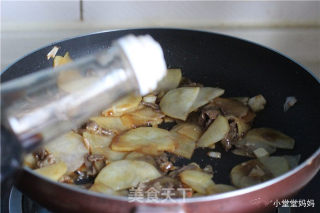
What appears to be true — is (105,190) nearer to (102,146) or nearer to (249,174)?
(102,146)

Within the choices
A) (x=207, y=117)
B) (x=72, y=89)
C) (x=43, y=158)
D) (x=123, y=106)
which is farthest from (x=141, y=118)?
(x=72, y=89)

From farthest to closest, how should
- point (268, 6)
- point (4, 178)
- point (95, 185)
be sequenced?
point (268, 6) → point (95, 185) → point (4, 178)

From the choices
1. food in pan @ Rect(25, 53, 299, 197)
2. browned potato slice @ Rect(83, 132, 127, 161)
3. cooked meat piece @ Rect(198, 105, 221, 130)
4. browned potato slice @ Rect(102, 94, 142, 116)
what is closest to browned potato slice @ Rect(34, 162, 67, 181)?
food in pan @ Rect(25, 53, 299, 197)

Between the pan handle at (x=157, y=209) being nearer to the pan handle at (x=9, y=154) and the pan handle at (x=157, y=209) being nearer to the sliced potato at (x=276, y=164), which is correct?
the pan handle at (x=9, y=154)

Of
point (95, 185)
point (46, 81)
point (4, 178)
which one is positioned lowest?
point (95, 185)

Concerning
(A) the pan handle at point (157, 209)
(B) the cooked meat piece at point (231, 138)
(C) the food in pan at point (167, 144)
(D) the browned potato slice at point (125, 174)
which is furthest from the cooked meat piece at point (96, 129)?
(A) the pan handle at point (157, 209)

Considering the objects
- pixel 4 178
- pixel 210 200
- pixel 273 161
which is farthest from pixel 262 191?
pixel 4 178

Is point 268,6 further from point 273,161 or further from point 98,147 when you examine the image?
point 98,147

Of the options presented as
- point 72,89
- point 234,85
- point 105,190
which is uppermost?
point 72,89
